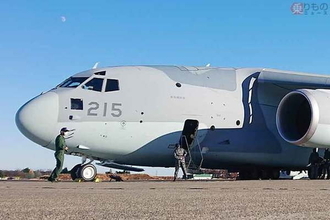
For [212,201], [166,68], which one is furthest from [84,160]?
[212,201]

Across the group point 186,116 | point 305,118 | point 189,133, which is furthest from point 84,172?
point 305,118

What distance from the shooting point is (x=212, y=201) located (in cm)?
626

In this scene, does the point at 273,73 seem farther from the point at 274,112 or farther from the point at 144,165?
the point at 144,165

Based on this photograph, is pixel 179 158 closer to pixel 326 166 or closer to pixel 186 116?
pixel 186 116

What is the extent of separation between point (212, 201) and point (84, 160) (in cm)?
844

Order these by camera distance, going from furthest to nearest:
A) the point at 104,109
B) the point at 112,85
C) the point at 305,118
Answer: the point at 305,118, the point at 112,85, the point at 104,109

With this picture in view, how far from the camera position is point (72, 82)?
14.8 m

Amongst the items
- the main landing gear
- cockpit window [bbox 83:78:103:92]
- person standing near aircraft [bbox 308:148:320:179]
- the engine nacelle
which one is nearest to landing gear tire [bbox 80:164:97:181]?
the main landing gear

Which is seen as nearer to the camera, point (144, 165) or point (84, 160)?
point (84, 160)

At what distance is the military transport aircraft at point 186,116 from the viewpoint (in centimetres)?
1397

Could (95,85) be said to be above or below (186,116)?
above

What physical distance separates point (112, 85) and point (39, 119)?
7.32 ft

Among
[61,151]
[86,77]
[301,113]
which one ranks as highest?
[86,77]

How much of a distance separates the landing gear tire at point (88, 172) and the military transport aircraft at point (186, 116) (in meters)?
0.03
